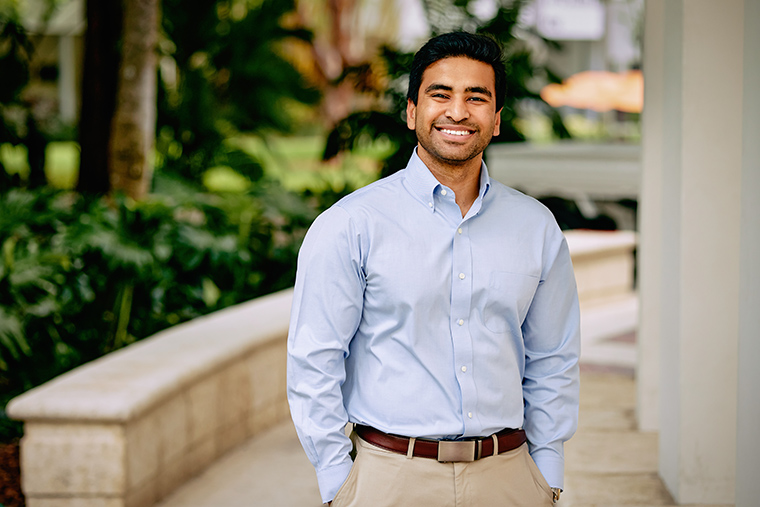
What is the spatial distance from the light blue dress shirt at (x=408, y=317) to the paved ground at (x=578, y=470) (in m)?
2.03

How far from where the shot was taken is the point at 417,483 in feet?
7.06

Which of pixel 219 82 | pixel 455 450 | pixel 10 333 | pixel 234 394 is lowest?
pixel 234 394

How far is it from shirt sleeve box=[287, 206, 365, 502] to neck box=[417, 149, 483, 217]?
0.27 m

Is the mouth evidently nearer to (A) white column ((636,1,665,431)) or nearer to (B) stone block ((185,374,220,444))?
(B) stone block ((185,374,220,444))

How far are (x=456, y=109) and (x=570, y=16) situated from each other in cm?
1496

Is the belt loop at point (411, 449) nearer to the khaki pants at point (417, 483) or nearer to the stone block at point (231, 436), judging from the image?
the khaki pants at point (417, 483)

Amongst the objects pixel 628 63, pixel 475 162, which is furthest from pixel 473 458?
pixel 628 63

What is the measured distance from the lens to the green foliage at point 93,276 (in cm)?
517

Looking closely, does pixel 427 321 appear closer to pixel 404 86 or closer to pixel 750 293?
pixel 750 293

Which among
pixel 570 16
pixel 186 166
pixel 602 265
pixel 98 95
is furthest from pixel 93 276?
pixel 570 16

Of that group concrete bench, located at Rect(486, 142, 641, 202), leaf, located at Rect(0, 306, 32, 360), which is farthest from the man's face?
concrete bench, located at Rect(486, 142, 641, 202)

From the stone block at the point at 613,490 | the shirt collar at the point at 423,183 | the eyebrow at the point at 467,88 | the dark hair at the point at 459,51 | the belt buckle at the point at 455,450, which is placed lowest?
the stone block at the point at 613,490

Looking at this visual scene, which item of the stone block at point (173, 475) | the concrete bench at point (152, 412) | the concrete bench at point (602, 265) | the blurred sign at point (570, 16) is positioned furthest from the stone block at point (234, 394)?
the blurred sign at point (570, 16)

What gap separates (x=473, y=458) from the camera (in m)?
2.17
